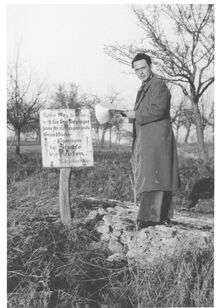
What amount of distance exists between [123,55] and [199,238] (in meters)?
3.25

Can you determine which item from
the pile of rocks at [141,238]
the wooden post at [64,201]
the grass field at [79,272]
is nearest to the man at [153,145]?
the pile of rocks at [141,238]

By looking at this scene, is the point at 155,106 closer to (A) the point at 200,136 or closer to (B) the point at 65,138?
(B) the point at 65,138

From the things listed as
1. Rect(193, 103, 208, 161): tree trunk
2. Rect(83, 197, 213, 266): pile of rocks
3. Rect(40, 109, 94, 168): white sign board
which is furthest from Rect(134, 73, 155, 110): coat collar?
Rect(193, 103, 208, 161): tree trunk

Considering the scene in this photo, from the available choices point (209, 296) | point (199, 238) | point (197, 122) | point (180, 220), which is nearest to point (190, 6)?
point (197, 122)

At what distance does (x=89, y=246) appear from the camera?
367cm

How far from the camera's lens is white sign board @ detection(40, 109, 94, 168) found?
13.0 ft

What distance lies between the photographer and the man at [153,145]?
368cm

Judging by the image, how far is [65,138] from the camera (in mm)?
3977

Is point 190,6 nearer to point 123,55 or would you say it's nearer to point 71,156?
point 123,55

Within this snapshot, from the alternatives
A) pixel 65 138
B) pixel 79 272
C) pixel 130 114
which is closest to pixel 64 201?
pixel 65 138

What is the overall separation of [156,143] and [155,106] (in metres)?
0.36

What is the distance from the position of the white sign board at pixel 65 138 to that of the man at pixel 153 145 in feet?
1.75

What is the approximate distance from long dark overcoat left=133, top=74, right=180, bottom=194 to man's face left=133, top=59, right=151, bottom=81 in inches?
2.8

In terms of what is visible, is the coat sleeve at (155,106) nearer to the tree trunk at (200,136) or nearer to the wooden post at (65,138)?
the wooden post at (65,138)
